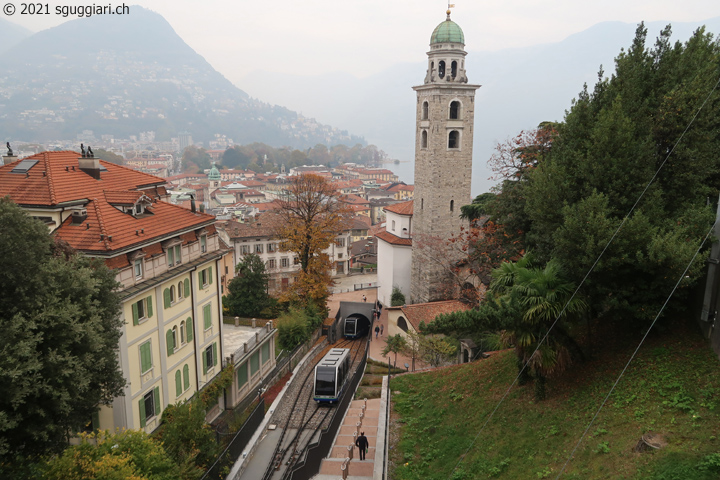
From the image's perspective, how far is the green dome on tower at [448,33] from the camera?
118 feet

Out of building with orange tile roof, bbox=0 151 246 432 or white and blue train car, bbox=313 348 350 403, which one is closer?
building with orange tile roof, bbox=0 151 246 432

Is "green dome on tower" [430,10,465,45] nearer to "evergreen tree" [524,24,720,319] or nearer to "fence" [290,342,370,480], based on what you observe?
"evergreen tree" [524,24,720,319]

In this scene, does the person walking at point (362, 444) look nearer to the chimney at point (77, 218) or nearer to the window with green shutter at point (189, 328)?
the window with green shutter at point (189, 328)

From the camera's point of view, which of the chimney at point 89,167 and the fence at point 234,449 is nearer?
the fence at point 234,449

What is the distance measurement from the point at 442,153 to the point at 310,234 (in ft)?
35.6

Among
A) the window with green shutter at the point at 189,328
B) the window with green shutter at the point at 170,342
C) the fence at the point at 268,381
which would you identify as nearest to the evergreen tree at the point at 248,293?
the fence at the point at 268,381

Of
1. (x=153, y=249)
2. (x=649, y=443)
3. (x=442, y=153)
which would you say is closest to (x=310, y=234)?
(x=442, y=153)

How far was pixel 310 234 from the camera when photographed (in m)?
36.6

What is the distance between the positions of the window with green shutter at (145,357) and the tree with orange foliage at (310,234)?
56.6ft

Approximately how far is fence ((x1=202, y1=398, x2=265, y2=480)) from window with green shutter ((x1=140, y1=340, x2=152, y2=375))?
3.92 meters

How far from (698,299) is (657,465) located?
523 centimetres

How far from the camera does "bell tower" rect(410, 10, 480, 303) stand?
3638 centimetres

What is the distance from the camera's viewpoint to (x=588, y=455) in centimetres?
1052

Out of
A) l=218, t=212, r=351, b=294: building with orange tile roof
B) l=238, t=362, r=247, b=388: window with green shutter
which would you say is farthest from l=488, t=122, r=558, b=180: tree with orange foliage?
l=218, t=212, r=351, b=294: building with orange tile roof
